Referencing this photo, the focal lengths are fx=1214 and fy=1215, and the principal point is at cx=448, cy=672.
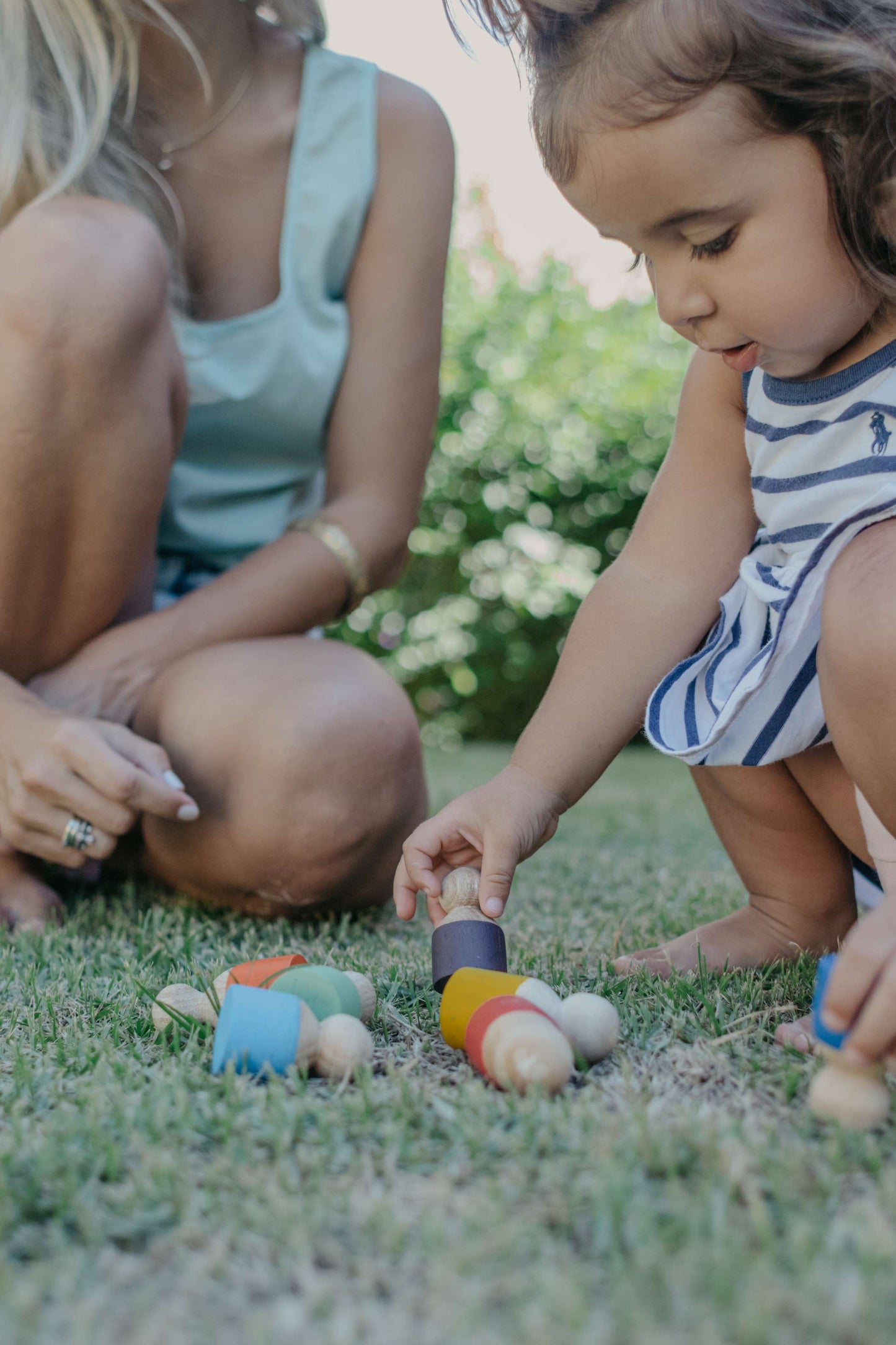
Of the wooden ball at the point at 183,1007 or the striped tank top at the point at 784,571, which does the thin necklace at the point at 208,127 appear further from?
the wooden ball at the point at 183,1007

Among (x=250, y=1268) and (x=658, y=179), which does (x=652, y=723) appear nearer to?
(x=658, y=179)

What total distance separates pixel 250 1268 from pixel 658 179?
0.88 meters

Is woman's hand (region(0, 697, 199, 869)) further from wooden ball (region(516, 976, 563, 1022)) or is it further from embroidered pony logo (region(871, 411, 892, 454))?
embroidered pony logo (region(871, 411, 892, 454))

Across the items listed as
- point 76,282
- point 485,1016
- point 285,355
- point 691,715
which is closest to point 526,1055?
point 485,1016

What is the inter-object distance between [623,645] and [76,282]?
75 cm

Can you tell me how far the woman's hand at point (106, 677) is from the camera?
1.52 meters

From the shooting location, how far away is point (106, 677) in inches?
60.9

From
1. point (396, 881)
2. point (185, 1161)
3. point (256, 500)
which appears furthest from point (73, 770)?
point (185, 1161)

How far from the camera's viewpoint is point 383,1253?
1.98 ft

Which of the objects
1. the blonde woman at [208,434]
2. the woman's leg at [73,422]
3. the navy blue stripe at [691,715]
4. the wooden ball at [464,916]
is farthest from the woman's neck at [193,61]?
the wooden ball at [464,916]

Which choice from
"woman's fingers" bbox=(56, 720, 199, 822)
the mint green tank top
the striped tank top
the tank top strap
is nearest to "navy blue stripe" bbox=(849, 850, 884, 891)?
the striped tank top

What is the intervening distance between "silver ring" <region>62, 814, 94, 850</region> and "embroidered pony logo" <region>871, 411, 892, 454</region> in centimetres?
92

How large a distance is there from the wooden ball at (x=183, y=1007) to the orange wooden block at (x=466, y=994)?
191mm

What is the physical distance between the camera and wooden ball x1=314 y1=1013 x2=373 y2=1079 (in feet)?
2.83
